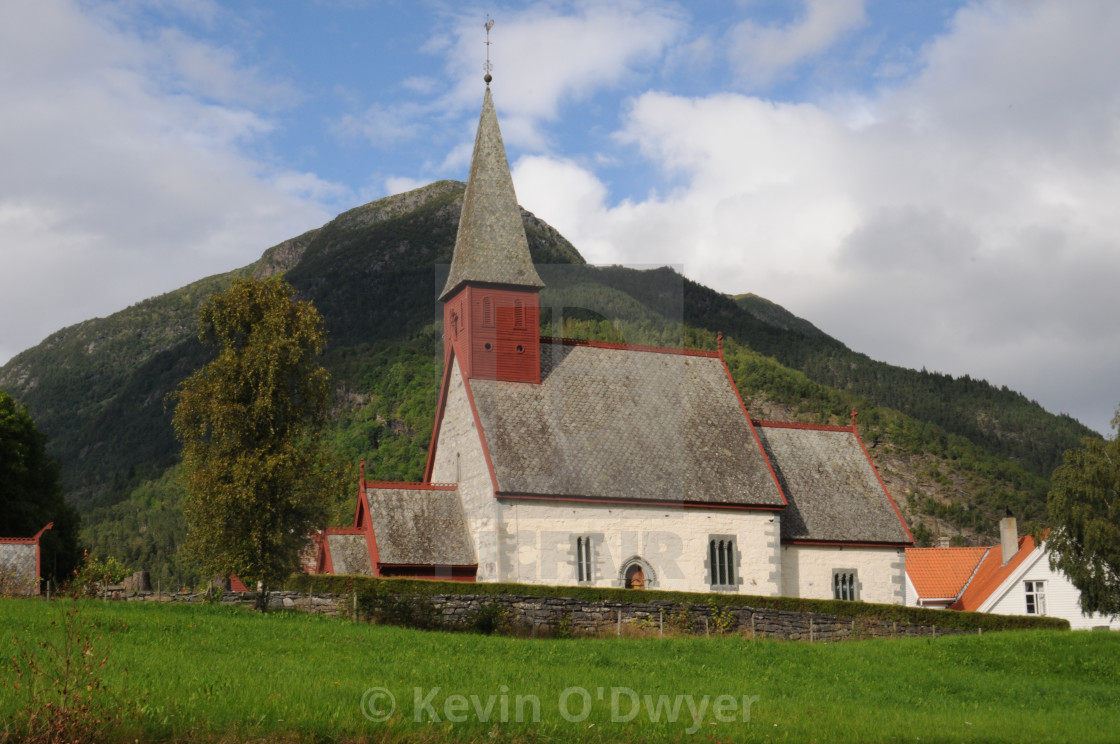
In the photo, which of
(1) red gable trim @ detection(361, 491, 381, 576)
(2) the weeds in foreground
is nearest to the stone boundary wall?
(1) red gable trim @ detection(361, 491, 381, 576)

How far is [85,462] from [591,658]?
132643 millimetres

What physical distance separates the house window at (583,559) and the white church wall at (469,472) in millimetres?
2923

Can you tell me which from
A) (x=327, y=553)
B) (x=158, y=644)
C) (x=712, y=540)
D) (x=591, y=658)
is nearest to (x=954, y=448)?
(x=712, y=540)

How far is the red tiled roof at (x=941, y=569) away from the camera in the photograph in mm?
56719

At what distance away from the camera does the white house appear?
5016 centimetres

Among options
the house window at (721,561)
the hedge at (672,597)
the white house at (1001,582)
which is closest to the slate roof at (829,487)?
the house window at (721,561)

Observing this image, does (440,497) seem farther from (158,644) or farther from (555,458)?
(158,644)

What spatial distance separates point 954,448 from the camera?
344 ft

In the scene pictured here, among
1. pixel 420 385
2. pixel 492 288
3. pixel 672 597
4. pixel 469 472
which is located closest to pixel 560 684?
pixel 672 597

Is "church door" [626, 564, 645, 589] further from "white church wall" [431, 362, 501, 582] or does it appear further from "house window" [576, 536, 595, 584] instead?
"white church wall" [431, 362, 501, 582]

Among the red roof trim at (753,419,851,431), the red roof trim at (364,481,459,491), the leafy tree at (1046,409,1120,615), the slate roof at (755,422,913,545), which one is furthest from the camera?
the red roof trim at (753,419,851,431)

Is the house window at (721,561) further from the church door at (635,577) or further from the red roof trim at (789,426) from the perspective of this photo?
the red roof trim at (789,426)

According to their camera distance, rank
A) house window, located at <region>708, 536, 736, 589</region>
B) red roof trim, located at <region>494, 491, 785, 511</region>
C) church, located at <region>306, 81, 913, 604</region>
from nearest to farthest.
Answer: red roof trim, located at <region>494, 491, 785, 511</region> → church, located at <region>306, 81, 913, 604</region> → house window, located at <region>708, 536, 736, 589</region>

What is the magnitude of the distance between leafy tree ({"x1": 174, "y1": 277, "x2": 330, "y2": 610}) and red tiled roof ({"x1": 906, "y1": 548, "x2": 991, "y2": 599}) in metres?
36.7
